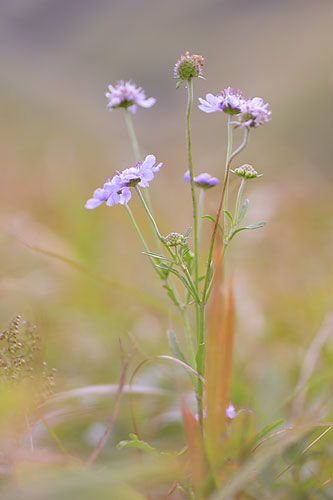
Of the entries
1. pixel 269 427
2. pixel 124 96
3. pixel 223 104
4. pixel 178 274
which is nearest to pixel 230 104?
pixel 223 104

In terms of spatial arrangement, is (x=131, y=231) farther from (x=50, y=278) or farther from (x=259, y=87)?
(x=259, y=87)

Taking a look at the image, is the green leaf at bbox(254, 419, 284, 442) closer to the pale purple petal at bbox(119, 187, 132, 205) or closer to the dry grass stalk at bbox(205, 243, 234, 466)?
the dry grass stalk at bbox(205, 243, 234, 466)

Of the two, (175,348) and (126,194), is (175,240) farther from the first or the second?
(175,348)

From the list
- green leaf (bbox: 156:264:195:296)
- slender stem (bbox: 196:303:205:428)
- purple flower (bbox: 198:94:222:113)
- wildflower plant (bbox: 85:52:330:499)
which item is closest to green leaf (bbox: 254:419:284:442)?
wildflower plant (bbox: 85:52:330:499)

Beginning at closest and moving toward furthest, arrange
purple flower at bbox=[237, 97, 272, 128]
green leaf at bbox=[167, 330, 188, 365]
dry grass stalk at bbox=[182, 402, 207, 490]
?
1. dry grass stalk at bbox=[182, 402, 207, 490]
2. purple flower at bbox=[237, 97, 272, 128]
3. green leaf at bbox=[167, 330, 188, 365]

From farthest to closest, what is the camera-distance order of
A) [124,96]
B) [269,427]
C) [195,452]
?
1. [124,96]
2. [269,427]
3. [195,452]

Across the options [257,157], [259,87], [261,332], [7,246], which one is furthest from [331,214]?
[259,87]
